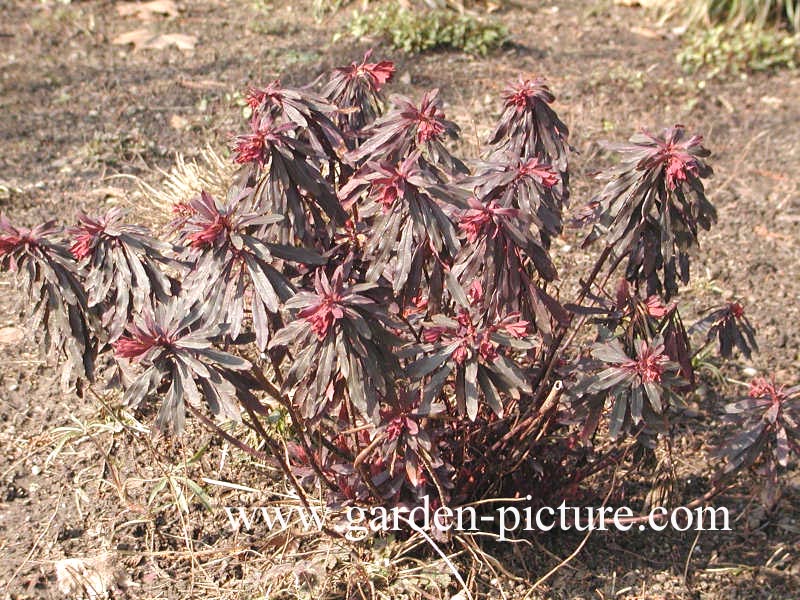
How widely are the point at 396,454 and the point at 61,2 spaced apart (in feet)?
19.1

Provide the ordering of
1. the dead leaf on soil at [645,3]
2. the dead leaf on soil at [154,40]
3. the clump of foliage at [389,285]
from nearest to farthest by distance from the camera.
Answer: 1. the clump of foliage at [389,285]
2. the dead leaf on soil at [154,40]
3. the dead leaf on soil at [645,3]

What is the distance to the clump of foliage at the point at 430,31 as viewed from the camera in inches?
239

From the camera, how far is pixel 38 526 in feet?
9.75

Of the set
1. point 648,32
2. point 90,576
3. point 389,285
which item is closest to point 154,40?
point 648,32

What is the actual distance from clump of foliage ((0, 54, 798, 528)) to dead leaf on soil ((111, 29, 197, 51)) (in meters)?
4.04

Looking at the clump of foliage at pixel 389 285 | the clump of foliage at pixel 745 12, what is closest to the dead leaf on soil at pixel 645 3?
the clump of foliage at pixel 745 12

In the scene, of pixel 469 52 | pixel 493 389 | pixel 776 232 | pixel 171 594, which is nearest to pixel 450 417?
pixel 493 389

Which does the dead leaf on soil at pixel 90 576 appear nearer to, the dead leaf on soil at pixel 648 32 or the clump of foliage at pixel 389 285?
the clump of foliage at pixel 389 285

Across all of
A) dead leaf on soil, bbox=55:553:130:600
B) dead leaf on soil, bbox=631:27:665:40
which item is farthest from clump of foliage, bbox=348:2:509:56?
dead leaf on soil, bbox=55:553:130:600

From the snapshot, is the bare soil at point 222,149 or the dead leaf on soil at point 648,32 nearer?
the bare soil at point 222,149

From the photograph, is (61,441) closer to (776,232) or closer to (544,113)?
(544,113)

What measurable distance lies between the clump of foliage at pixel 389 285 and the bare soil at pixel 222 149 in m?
0.53

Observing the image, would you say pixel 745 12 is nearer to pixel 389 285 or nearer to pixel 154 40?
pixel 154 40

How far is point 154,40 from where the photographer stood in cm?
630
